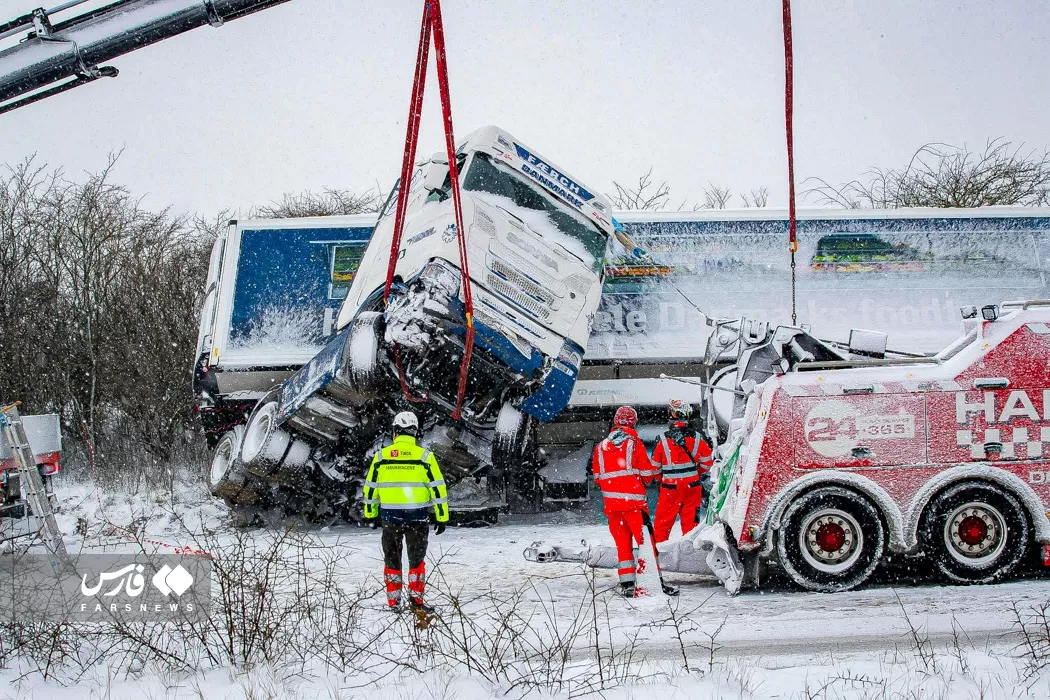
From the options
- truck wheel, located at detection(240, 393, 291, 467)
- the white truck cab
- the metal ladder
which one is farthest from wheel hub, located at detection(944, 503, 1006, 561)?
the metal ladder

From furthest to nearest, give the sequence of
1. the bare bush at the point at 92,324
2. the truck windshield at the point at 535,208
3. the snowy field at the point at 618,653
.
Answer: the bare bush at the point at 92,324 < the truck windshield at the point at 535,208 < the snowy field at the point at 618,653

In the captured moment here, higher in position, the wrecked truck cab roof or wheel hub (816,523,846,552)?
the wrecked truck cab roof

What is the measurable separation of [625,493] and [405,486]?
1.73 metres

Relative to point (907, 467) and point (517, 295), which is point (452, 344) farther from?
point (907, 467)

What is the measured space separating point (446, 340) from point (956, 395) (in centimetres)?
397

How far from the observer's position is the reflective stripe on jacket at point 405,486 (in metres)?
6.39

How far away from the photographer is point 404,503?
639cm

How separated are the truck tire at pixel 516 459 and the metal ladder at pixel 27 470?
152 inches

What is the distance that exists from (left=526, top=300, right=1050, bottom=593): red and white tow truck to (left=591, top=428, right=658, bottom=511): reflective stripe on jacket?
0.82 meters

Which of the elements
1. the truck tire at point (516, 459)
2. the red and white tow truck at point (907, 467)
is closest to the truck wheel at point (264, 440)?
the truck tire at point (516, 459)

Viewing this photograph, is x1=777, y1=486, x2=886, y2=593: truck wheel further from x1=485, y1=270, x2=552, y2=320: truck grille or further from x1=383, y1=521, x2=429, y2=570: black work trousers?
x1=485, y1=270, x2=552, y2=320: truck grille

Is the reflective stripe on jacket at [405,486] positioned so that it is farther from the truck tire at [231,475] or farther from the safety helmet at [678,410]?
the truck tire at [231,475]

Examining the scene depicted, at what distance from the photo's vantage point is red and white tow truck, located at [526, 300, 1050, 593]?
6.59 m

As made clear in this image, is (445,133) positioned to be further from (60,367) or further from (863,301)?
(60,367)
